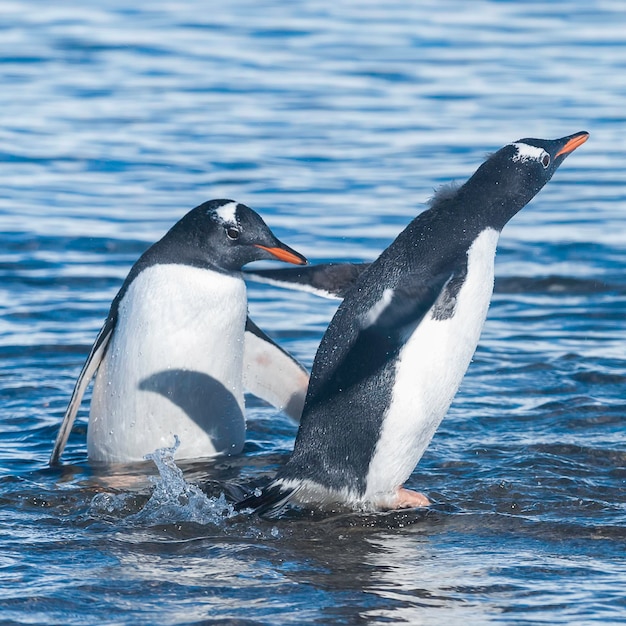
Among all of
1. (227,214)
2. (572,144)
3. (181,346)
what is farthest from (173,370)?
(572,144)

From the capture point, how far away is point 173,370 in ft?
18.5

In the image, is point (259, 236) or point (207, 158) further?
point (207, 158)

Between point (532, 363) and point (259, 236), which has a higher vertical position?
point (259, 236)

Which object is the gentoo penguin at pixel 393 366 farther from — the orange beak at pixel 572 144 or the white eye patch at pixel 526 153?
the orange beak at pixel 572 144

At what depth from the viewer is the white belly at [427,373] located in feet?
15.6

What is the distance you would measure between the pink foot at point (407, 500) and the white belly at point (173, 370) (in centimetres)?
111

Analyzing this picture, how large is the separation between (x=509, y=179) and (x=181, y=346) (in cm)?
151

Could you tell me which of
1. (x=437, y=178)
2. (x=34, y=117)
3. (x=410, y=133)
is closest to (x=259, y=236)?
(x=437, y=178)

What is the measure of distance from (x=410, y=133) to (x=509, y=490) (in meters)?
8.29

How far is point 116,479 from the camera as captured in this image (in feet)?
17.9

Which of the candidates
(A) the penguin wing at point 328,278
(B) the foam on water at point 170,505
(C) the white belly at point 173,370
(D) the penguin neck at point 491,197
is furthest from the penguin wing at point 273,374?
(D) the penguin neck at point 491,197

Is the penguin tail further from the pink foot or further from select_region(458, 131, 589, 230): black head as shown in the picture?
→ select_region(458, 131, 589, 230): black head

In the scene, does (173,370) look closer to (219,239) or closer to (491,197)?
(219,239)

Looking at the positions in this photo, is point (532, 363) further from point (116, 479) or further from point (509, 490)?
point (116, 479)
